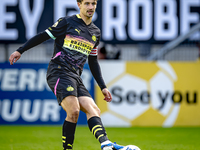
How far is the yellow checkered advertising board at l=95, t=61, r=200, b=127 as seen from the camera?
31.6ft

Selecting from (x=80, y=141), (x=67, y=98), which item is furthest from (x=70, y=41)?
(x=80, y=141)

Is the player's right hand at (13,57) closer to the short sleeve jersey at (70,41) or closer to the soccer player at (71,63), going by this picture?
the soccer player at (71,63)

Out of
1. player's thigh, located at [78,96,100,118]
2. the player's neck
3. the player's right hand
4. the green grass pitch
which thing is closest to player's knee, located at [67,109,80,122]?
player's thigh, located at [78,96,100,118]

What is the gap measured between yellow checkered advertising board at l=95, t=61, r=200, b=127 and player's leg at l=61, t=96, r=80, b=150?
563 cm

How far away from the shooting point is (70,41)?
13.3 ft

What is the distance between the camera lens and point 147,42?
11.0 metres

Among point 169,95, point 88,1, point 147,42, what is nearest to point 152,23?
Result: point 147,42

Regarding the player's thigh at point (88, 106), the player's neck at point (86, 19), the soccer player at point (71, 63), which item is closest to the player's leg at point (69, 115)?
the soccer player at point (71, 63)

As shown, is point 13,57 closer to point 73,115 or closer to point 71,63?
point 71,63

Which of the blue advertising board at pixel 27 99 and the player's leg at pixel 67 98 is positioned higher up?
the player's leg at pixel 67 98

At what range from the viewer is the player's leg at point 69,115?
3846 millimetres

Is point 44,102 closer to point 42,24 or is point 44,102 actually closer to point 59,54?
point 42,24

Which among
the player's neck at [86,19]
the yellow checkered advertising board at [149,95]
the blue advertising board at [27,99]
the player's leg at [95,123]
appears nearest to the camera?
the player's leg at [95,123]

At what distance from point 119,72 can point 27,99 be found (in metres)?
2.55
